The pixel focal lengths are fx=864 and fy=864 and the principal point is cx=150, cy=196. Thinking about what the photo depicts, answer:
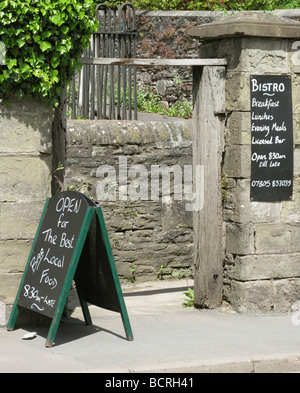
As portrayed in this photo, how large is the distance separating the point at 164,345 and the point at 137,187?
3.33 meters

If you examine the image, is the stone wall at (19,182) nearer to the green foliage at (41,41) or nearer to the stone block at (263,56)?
the green foliage at (41,41)

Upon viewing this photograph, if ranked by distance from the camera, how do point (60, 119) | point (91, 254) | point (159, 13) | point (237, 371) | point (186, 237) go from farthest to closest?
point (159, 13)
point (186, 237)
point (60, 119)
point (91, 254)
point (237, 371)

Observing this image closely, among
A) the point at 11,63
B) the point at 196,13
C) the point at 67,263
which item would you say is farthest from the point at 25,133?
the point at 196,13

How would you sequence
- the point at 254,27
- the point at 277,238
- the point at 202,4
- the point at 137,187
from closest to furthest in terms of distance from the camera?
the point at 254,27
the point at 277,238
the point at 137,187
the point at 202,4

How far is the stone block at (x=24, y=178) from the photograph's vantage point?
22.1 ft

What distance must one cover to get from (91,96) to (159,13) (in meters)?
2.68

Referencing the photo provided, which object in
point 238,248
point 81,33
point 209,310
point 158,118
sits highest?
point 81,33

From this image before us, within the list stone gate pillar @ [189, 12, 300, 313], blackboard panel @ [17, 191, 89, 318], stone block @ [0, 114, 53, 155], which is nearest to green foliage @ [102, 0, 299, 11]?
stone gate pillar @ [189, 12, 300, 313]

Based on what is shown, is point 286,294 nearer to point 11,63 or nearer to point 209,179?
point 209,179

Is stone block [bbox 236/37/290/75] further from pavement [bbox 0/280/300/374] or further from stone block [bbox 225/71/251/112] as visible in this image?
pavement [bbox 0/280/300/374]

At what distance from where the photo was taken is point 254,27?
289 inches

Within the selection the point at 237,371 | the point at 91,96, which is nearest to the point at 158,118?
Result: the point at 91,96

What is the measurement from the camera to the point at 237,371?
5.90 metres

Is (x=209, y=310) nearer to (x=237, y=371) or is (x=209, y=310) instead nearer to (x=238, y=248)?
(x=238, y=248)
